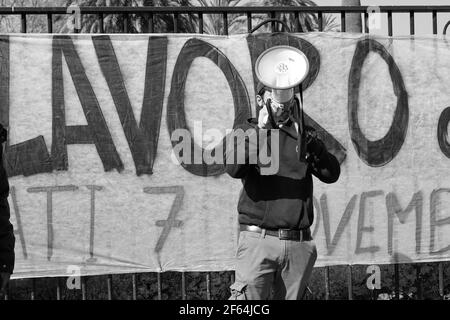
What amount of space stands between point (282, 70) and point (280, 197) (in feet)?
2.34

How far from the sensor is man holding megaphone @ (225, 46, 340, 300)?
4.84 metres

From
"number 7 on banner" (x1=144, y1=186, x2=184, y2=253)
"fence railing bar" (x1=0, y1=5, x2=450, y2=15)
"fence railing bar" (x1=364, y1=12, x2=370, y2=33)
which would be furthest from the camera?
"fence railing bar" (x1=364, y1=12, x2=370, y2=33)

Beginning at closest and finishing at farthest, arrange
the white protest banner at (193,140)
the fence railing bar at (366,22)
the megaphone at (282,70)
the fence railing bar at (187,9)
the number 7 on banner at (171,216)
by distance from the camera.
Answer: the megaphone at (282,70) → the fence railing bar at (187,9) → the white protest banner at (193,140) → the number 7 on banner at (171,216) → the fence railing bar at (366,22)

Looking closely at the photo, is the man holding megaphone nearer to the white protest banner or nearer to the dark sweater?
the dark sweater

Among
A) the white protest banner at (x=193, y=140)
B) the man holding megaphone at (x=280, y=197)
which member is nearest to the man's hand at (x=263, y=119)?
the man holding megaphone at (x=280, y=197)

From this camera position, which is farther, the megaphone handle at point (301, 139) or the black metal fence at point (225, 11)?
the black metal fence at point (225, 11)

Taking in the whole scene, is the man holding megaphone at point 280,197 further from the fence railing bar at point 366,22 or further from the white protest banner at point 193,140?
the fence railing bar at point 366,22

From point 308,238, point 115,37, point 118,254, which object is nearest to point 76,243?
point 118,254

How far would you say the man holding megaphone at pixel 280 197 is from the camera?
4.84 meters

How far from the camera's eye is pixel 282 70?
4.94 metres

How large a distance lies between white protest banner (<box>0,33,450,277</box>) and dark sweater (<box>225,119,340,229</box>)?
4.82ft

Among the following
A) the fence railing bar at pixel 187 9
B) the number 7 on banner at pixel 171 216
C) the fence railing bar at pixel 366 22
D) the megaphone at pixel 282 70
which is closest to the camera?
the megaphone at pixel 282 70

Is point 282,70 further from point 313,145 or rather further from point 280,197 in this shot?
point 280,197

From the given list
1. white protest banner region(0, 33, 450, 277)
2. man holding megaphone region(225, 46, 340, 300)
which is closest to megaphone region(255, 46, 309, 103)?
man holding megaphone region(225, 46, 340, 300)
